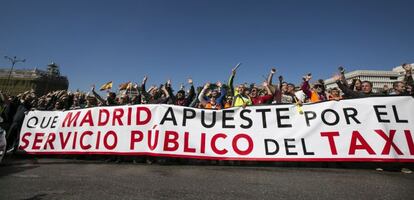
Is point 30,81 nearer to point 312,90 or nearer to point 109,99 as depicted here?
point 109,99

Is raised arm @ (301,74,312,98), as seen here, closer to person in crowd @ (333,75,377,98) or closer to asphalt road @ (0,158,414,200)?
person in crowd @ (333,75,377,98)

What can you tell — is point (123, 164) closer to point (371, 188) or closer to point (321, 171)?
point (321, 171)

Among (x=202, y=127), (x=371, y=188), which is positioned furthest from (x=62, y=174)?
(x=371, y=188)

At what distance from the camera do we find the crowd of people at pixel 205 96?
21.3 ft

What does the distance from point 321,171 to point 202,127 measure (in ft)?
8.84

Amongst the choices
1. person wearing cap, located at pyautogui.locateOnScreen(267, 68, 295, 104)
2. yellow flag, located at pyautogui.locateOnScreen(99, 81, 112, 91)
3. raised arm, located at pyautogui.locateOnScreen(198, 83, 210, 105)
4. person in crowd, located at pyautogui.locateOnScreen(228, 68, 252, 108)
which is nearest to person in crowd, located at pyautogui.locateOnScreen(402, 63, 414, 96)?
person wearing cap, located at pyautogui.locateOnScreen(267, 68, 295, 104)

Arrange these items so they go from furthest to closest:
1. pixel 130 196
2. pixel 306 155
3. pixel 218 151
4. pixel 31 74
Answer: pixel 31 74 → pixel 218 151 → pixel 306 155 → pixel 130 196

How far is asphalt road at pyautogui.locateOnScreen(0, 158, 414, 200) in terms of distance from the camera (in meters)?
3.45

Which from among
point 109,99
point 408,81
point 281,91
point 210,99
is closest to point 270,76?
point 281,91

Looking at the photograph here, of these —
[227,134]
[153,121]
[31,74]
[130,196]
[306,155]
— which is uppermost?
[31,74]

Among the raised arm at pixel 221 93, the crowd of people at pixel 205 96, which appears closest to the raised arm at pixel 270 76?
the crowd of people at pixel 205 96

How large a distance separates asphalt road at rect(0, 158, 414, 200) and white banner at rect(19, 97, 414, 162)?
364mm

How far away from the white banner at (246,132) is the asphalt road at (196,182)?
364 millimetres

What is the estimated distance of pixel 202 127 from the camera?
585 cm
